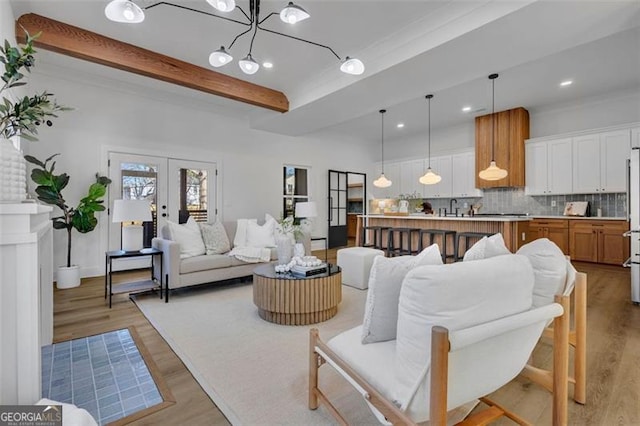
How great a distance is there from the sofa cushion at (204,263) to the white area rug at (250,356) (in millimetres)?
370

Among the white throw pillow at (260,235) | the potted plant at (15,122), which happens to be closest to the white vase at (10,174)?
the potted plant at (15,122)

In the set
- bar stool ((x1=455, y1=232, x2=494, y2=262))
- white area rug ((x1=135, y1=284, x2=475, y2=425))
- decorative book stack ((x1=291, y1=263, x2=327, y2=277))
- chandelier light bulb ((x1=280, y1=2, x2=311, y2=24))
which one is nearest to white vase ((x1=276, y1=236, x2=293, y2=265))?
decorative book stack ((x1=291, y1=263, x2=327, y2=277))

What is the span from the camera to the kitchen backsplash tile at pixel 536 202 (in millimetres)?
5645

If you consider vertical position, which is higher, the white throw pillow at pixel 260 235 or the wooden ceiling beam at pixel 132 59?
the wooden ceiling beam at pixel 132 59

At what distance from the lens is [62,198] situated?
4227mm

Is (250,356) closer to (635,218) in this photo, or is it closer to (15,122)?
(15,122)

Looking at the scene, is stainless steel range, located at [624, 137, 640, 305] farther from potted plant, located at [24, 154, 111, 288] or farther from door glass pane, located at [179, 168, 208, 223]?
potted plant, located at [24, 154, 111, 288]

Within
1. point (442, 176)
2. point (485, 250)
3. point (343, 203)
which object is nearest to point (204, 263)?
point (485, 250)

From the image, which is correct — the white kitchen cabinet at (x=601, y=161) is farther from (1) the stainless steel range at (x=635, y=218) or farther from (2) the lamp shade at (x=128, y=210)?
(2) the lamp shade at (x=128, y=210)

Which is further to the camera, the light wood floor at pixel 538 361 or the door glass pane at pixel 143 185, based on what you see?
the door glass pane at pixel 143 185

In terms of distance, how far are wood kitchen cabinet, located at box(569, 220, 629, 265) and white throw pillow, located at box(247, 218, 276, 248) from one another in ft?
19.0

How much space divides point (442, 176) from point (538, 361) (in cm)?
620

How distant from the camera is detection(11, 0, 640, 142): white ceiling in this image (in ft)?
9.16

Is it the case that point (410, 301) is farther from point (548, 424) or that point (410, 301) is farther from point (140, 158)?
point (140, 158)
